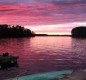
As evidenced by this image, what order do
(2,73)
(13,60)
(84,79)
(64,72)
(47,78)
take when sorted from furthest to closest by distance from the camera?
1. (13,60)
2. (2,73)
3. (64,72)
4. (47,78)
5. (84,79)

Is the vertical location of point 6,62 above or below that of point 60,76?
below

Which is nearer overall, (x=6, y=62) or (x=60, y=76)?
(x=60, y=76)

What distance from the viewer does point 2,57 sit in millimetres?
60719

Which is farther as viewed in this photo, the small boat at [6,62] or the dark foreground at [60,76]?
the small boat at [6,62]

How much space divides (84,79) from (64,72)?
7.72ft

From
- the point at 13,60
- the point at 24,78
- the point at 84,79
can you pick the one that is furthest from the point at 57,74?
the point at 13,60

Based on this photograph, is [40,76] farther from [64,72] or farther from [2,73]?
[2,73]

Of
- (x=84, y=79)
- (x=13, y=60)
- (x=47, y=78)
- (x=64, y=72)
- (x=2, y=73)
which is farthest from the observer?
(x=13, y=60)

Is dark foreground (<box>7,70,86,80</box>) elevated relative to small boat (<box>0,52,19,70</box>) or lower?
elevated

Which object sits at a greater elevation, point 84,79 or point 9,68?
point 84,79

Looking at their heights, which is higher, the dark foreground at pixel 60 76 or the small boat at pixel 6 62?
the dark foreground at pixel 60 76

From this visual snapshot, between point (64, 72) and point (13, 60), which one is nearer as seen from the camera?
point (64, 72)

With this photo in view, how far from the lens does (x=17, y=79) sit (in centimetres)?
1050

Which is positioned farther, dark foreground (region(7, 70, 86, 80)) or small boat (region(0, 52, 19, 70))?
small boat (region(0, 52, 19, 70))
